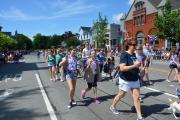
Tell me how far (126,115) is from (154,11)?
162ft

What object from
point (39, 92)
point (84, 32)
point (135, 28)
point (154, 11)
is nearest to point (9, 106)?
point (39, 92)

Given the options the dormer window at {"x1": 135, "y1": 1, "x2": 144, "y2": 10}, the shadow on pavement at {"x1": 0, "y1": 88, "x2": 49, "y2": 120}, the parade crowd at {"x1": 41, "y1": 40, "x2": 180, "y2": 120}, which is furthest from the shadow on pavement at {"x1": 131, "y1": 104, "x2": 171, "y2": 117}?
the dormer window at {"x1": 135, "y1": 1, "x2": 144, "y2": 10}

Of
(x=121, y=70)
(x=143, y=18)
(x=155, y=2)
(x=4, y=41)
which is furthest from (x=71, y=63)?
(x=4, y=41)

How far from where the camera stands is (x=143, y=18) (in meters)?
59.4

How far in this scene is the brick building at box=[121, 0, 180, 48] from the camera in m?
55.0

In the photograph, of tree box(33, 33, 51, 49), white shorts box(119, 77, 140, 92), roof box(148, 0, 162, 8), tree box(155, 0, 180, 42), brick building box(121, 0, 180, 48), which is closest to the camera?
white shorts box(119, 77, 140, 92)

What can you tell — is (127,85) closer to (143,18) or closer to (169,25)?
(169,25)

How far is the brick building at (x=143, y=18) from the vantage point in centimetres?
5500

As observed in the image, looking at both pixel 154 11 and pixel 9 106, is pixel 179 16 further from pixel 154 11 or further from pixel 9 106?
pixel 9 106

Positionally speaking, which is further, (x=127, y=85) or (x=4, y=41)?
(x=4, y=41)

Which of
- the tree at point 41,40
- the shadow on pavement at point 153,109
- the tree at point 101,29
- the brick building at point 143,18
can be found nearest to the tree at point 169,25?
the brick building at point 143,18

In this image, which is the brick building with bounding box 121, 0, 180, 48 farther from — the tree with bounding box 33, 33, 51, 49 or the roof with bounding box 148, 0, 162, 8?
the tree with bounding box 33, 33, 51, 49

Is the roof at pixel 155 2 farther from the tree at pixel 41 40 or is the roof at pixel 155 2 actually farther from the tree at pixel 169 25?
the tree at pixel 41 40

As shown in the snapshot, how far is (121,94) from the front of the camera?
8.31m
